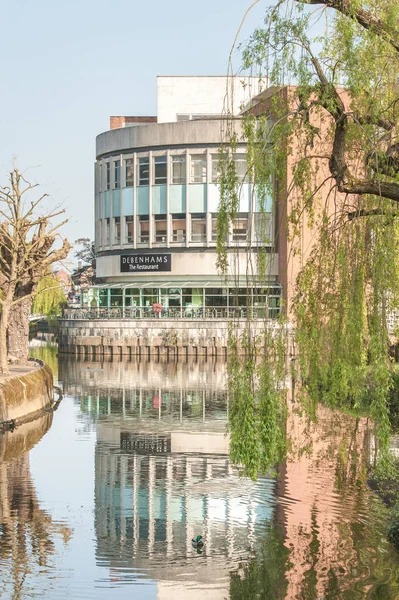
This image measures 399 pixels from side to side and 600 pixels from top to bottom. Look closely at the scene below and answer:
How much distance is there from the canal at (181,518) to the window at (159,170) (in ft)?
166

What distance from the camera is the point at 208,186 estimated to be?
85.1 metres

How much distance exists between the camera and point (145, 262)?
285 feet

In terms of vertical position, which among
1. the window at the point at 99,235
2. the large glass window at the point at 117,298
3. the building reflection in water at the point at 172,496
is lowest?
the building reflection in water at the point at 172,496

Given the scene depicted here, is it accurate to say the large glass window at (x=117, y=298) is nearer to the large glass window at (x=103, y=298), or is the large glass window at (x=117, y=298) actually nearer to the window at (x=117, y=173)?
the large glass window at (x=103, y=298)

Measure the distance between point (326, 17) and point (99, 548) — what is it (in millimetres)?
10704

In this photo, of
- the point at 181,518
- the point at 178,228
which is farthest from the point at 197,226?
the point at 181,518

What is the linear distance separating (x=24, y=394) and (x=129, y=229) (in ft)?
170

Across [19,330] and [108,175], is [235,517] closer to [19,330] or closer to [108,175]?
[19,330]

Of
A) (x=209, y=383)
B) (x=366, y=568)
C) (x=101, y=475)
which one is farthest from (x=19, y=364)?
(x=366, y=568)

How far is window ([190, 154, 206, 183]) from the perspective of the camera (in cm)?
8569

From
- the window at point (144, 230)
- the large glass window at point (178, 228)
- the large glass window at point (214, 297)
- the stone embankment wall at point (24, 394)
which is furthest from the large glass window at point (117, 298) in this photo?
the stone embankment wall at point (24, 394)

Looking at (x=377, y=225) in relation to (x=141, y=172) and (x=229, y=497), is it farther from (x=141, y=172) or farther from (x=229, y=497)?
(x=141, y=172)

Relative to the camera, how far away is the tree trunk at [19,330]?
46.4 metres

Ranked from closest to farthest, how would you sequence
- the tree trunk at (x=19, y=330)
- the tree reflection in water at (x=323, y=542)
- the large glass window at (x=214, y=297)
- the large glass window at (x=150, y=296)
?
the tree reflection in water at (x=323, y=542) → the tree trunk at (x=19, y=330) → the large glass window at (x=214, y=297) → the large glass window at (x=150, y=296)
